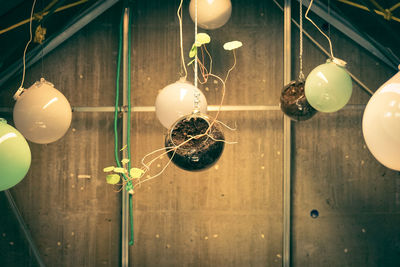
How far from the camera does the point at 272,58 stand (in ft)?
10.6

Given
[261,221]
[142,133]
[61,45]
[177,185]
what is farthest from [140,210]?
[61,45]

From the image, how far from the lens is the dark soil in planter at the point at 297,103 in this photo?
7.41 feet

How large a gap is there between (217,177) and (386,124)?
1.90 meters

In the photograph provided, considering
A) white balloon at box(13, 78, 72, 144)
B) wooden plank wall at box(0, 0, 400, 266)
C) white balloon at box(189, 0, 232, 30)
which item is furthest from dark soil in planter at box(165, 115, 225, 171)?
wooden plank wall at box(0, 0, 400, 266)

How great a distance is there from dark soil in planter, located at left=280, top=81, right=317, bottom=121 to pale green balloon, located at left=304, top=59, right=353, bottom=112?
19cm

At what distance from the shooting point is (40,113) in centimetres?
221

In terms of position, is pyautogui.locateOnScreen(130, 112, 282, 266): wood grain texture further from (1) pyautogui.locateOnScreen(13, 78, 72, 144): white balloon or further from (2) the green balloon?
(2) the green balloon

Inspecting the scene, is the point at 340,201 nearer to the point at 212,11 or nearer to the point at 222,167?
the point at 222,167

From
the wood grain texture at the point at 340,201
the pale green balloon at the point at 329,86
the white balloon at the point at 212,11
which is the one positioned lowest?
the wood grain texture at the point at 340,201

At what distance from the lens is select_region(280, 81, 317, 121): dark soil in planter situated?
2.26 metres

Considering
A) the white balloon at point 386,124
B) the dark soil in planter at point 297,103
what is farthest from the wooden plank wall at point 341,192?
the white balloon at point 386,124

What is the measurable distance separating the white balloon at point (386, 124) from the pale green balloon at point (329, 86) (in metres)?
0.39

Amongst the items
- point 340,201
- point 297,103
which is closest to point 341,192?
point 340,201

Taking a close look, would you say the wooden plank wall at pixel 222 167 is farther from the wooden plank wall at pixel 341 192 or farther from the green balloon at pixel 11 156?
the green balloon at pixel 11 156
